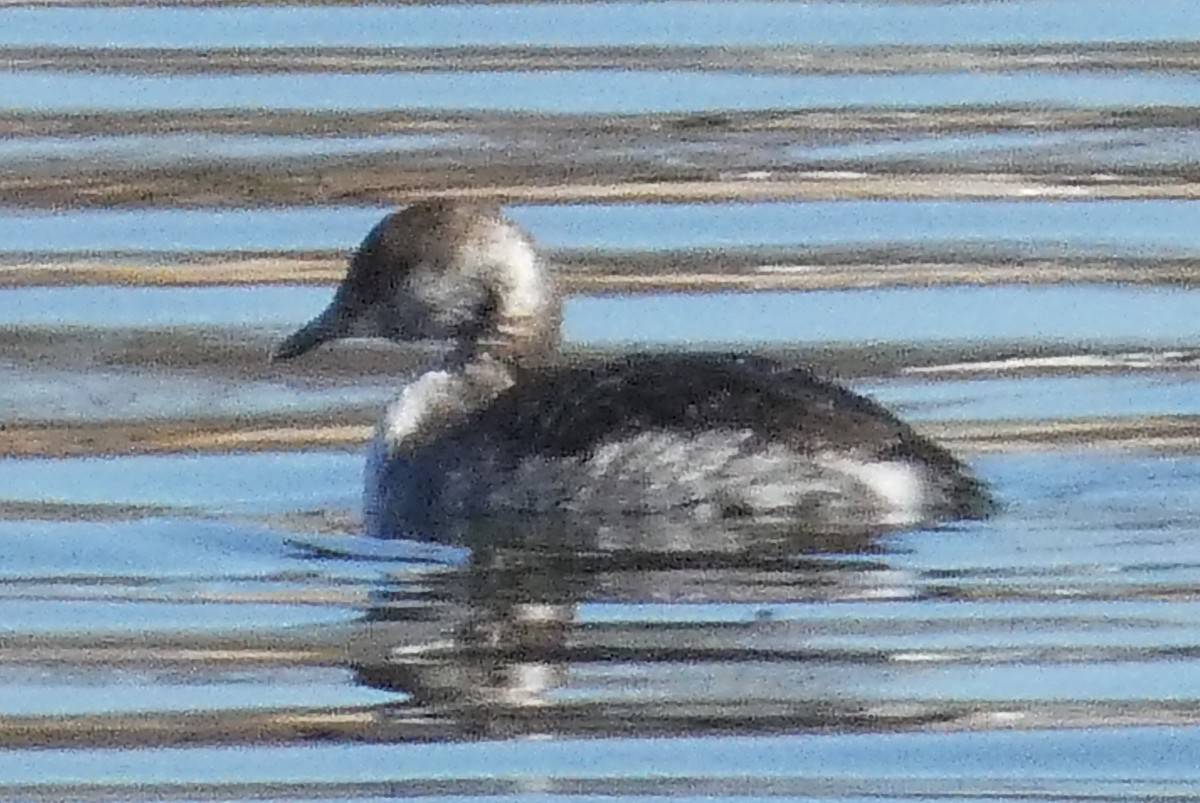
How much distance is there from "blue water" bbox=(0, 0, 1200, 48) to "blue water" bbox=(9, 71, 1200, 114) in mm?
376

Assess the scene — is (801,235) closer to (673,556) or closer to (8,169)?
(8,169)

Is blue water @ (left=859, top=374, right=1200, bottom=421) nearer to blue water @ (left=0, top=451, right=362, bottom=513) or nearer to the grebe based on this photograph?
the grebe

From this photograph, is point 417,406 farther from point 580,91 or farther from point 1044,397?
point 580,91

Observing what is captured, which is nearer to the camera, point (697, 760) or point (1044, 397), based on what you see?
point (697, 760)

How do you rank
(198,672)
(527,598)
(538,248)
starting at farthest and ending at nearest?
(538,248) < (527,598) < (198,672)

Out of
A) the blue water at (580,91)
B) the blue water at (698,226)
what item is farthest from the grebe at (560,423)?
the blue water at (580,91)

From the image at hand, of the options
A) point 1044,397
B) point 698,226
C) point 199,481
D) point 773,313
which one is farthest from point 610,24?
point 199,481

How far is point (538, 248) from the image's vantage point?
1131 cm

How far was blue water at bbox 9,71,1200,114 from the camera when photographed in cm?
1476

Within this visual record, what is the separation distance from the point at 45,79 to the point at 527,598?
5.59 m

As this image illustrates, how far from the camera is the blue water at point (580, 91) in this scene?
48.4ft

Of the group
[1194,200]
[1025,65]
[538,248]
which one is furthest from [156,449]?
[1025,65]

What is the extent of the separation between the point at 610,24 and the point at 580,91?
2.70 feet

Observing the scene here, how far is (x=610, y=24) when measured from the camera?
15.7 m
